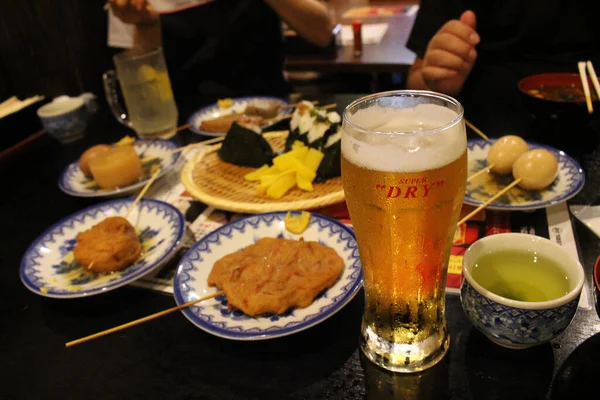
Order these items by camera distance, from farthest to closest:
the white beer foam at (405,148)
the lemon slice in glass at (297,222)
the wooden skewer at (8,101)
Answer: the wooden skewer at (8,101) → the lemon slice in glass at (297,222) → the white beer foam at (405,148)

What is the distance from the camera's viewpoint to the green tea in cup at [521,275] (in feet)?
3.25

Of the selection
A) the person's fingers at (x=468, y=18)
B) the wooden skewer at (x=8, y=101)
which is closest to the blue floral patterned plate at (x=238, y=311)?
the person's fingers at (x=468, y=18)

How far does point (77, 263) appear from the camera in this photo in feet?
4.80

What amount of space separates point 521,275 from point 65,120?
7.72 ft

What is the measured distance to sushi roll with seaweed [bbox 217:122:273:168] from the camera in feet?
6.34

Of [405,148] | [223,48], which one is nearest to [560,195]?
[405,148]

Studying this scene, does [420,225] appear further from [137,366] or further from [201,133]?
[201,133]

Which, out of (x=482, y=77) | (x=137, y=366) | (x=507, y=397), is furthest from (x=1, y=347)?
(x=482, y=77)

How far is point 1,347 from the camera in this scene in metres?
1.22

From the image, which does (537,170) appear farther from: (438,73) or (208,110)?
(208,110)

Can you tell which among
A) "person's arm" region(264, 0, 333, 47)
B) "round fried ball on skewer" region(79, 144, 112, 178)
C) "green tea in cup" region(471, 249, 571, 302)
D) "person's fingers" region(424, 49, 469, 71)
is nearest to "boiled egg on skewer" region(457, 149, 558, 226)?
"green tea in cup" region(471, 249, 571, 302)

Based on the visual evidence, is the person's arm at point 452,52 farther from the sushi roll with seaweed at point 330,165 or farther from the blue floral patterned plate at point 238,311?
the blue floral patterned plate at point 238,311

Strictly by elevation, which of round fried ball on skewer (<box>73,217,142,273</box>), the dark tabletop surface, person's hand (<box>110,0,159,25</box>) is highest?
person's hand (<box>110,0,159,25</box>)

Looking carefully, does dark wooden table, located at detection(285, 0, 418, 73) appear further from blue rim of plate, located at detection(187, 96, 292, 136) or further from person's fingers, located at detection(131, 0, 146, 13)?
person's fingers, located at detection(131, 0, 146, 13)
